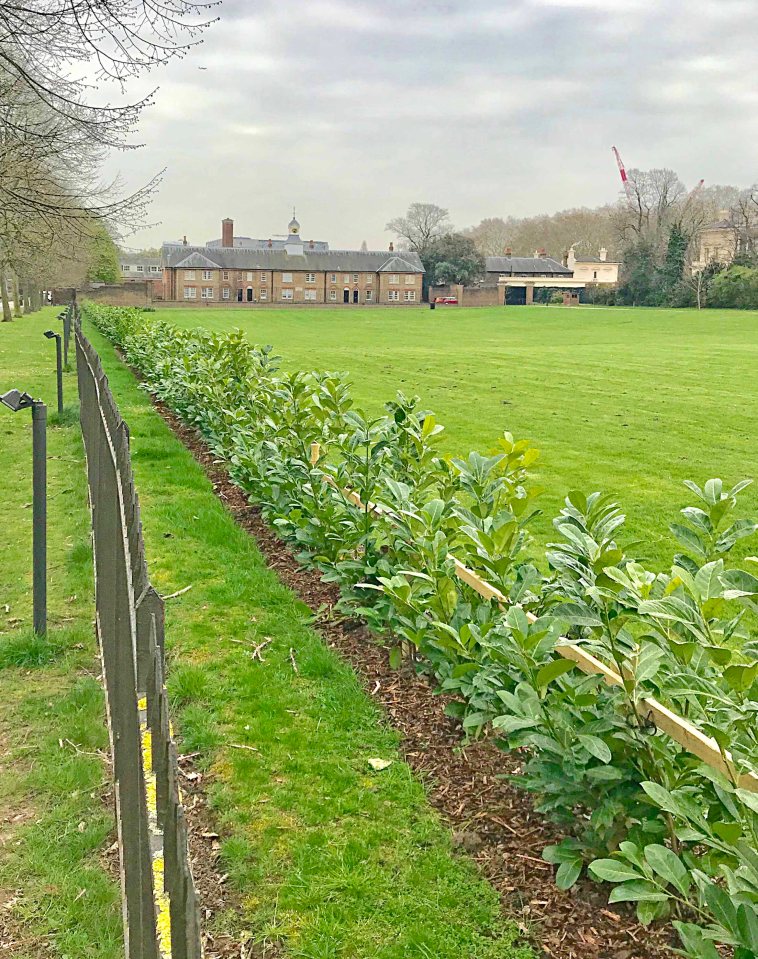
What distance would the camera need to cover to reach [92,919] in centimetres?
320

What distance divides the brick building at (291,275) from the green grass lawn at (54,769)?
85.0 meters

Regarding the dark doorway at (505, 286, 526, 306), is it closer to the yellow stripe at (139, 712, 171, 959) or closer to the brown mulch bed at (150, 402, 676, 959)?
the brown mulch bed at (150, 402, 676, 959)

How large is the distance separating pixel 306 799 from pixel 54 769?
1269mm

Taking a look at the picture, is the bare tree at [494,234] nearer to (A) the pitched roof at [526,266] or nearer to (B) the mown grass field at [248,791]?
(A) the pitched roof at [526,266]

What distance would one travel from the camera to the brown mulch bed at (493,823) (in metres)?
2.80

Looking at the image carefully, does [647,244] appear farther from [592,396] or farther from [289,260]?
[592,396]

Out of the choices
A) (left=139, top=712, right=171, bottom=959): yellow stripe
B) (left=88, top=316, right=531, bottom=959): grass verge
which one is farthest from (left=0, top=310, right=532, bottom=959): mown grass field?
(left=139, top=712, right=171, bottom=959): yellow stripe

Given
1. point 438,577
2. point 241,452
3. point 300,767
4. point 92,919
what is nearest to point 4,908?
point 92,919

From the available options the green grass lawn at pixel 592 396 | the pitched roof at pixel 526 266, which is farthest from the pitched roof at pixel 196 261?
the green grass lawn at pixel 592 396

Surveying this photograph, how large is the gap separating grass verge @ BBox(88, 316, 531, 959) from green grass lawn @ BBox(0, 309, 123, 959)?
1.49 ft

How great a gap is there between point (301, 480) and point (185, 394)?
18.6ft

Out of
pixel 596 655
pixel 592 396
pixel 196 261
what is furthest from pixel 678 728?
pixel 196 261

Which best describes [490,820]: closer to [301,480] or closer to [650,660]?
[650,660]

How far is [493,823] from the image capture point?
3430 mm
